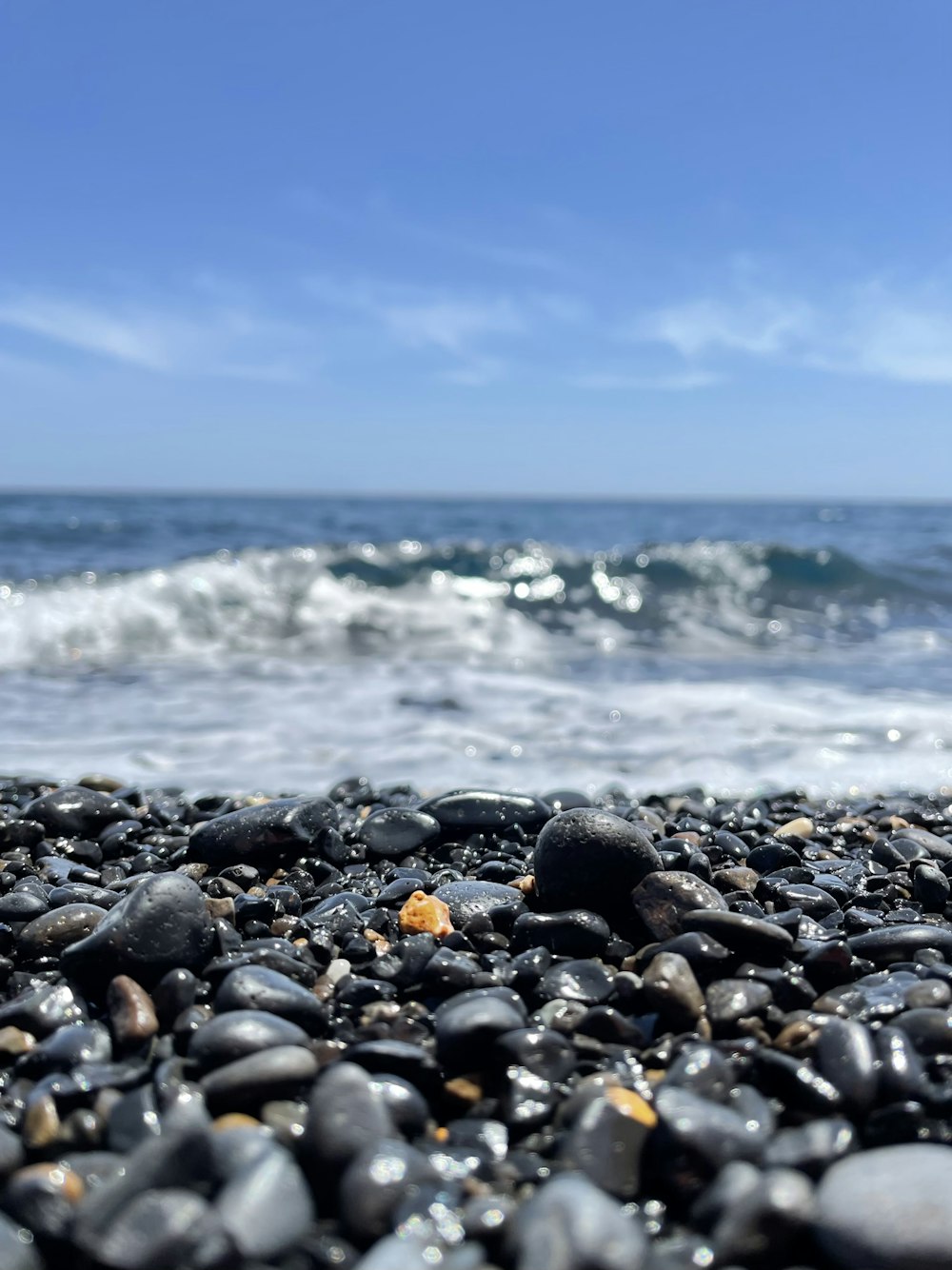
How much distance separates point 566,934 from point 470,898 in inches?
12.5

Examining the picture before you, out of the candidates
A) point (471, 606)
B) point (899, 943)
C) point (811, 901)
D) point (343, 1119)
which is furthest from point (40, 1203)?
point (471, 606)

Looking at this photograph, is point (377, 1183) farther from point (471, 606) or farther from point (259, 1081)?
point (471, 606)

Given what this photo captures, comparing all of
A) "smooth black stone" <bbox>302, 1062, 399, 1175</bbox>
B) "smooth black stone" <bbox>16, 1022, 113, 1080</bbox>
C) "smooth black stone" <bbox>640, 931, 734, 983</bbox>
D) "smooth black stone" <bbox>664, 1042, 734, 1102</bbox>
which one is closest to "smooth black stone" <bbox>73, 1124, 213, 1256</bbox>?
"smooth black stone" <bbox>302, 1062, 399, 1175</bbox>

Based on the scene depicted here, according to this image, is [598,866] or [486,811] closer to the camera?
[598,866]

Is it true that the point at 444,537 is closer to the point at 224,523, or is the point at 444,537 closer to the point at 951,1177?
the point at 224,523

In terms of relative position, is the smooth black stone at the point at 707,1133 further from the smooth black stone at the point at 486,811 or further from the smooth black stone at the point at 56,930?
the smooth black stone at the point at 486,811

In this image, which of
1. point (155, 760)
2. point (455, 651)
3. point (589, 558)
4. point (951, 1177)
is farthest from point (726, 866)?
point (589, 558)

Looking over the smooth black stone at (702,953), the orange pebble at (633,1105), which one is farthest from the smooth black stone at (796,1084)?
the smooth black stone at (702,953)

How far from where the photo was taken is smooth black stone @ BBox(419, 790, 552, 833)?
10.4ft

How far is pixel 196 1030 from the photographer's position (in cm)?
183

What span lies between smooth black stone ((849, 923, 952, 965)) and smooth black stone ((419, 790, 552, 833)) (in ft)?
4.07

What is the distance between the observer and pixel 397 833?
3.10 metres

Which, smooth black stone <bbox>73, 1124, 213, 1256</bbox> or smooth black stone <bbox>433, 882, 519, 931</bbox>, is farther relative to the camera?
smooth black stone <bbox>433, 882, 519, 931</bbox>

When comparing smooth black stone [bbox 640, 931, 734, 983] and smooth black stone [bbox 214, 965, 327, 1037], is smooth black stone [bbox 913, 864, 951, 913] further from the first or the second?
smooth black stone [bbox 214, 965, 327, 1037]
